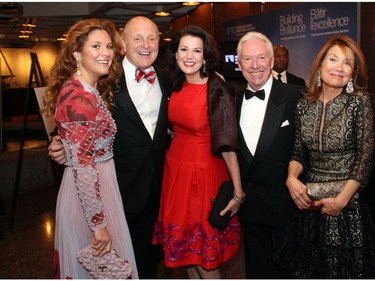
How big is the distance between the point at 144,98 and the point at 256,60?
0.73 meters

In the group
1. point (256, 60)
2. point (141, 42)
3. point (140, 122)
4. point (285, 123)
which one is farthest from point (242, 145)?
point (141, 42)

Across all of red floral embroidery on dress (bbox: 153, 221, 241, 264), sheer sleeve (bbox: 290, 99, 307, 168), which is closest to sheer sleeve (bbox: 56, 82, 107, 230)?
red floral embroidery on dress (bbox: 153, 221, 241, 264)

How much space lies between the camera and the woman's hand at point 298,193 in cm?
200

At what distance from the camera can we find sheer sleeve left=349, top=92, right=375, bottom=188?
187 cm

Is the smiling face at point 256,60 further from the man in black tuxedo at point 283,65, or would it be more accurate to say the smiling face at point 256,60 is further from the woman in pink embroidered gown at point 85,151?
the man in black tuxedo at point 283,65

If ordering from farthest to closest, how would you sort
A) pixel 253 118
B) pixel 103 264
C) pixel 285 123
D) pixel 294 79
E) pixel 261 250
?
pixel 294 79, pixel 261 250, pixel 253 118, pixel 285 123, pixel 103 264

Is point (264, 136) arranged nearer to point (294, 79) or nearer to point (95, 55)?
point (95, 55)

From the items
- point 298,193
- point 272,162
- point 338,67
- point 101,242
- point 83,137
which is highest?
point 338,67

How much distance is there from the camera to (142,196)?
94.5 inches

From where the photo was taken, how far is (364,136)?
1873mm

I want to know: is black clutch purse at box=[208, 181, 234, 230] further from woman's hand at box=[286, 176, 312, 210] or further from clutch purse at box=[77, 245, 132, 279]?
clutch purse at box=[77, 245, 132, 279]

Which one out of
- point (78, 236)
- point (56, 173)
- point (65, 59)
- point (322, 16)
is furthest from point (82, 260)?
point (322, 16)

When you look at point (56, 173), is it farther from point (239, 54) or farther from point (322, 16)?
point (322, 16)

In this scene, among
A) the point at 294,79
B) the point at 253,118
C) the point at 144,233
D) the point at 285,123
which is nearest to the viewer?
the point at 285,123
